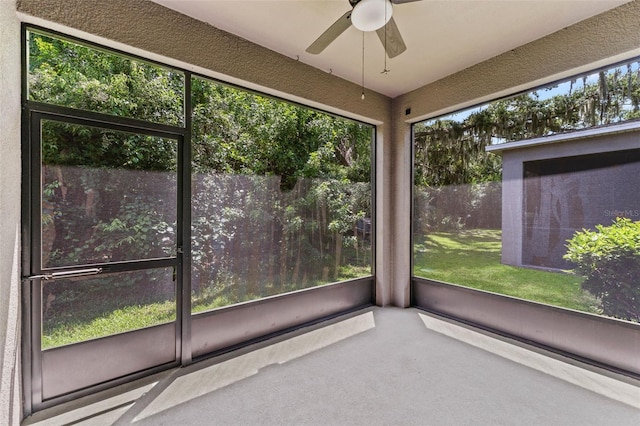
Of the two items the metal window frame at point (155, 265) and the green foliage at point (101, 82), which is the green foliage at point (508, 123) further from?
the green foliage at point (101, 82)

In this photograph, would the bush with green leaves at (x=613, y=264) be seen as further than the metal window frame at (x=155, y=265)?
Yes

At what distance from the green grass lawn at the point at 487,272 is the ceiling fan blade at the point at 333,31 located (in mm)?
2732

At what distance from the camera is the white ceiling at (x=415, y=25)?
7.34ft

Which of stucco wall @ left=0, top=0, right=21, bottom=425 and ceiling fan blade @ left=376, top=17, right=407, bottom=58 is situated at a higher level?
ceiling fan blade @ left=376, top=17, right=407, bottom=58

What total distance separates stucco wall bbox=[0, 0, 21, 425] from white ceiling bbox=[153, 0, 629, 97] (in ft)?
3.43

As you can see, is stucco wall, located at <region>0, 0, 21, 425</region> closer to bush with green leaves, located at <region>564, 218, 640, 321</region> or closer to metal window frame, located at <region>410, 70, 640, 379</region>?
metal window frame, located at <region>410, 70, 640, 379</region>

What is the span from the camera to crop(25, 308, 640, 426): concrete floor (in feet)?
6.07

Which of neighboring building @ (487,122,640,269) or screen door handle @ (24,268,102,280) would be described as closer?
screen door handle @ (24,268,102,280)

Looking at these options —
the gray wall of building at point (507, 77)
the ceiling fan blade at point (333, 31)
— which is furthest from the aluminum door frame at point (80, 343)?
the gray wall of building at point (507, 77)

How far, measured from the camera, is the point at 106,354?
7.11 ft

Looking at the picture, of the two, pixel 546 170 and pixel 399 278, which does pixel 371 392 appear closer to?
pixel 399 278

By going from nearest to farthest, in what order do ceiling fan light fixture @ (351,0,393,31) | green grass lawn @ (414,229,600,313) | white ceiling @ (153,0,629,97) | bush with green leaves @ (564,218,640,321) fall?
ceiling fan light fixture @ (351,0,393,31)
white ceiling @ (153,0,629,97)
bush with green leaves @ (564,218,640,321)
green grass lawn @ (414,229,600,313)

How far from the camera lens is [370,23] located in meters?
1.83

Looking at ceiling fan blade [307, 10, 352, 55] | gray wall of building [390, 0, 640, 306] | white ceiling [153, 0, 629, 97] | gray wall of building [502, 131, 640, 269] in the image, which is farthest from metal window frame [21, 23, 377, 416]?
gray wall of building [502, 131, 640, 269]
